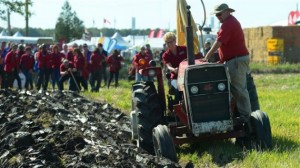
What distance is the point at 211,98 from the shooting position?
789 cm

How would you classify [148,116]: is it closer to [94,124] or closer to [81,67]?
[94,124]

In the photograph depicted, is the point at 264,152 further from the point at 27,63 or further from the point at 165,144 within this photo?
the point at 27,63

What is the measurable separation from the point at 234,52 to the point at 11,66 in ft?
46.1

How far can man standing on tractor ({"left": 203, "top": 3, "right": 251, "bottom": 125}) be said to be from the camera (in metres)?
8.27

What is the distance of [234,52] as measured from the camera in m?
8.40

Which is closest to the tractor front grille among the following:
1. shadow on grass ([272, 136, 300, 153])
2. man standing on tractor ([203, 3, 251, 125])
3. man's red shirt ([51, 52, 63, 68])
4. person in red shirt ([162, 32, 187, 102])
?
man standing on tractor ([203, 3, 251, 125])

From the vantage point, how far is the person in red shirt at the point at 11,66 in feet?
69.3

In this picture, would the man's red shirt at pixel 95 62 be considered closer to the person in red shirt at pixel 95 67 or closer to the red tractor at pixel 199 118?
the person in red shirt at pixel 95 67

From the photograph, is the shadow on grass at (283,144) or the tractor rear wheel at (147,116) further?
the tractor rear wheel at (147,116)

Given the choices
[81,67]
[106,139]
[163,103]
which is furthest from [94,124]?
[81,67]

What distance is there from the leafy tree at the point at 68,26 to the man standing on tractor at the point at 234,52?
55018mm

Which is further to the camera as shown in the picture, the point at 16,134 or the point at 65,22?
the point at 65,22

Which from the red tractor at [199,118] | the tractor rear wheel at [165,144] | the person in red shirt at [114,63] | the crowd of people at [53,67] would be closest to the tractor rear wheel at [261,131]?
the red tractor at [199,118]

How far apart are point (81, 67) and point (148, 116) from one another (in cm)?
1224
